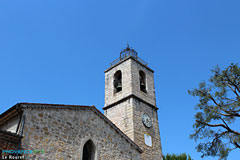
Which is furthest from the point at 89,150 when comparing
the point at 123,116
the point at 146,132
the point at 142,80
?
the point at 142,80

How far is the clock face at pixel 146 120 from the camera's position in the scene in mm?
16620

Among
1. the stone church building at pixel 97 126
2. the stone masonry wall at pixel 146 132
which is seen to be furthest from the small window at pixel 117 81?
the stone masonry wall at pixel 146 132

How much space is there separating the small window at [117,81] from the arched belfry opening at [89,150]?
6.91 m

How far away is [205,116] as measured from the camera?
43.1 feet

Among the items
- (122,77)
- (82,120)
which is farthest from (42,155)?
(122,77)

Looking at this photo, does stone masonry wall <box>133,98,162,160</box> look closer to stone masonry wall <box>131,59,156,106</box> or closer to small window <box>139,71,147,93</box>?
stone masonry wall <box>131,59,156,106</box>

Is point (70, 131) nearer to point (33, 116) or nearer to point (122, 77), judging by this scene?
point (33, 116)

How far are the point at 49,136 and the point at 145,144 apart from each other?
23.5 feet

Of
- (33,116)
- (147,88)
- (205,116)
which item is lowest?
(33,116)

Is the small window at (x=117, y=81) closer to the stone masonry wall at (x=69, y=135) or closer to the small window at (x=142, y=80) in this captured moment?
the small window at (x=142, y=80)

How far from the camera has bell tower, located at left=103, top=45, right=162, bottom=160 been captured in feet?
52.1

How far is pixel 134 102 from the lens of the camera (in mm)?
16719

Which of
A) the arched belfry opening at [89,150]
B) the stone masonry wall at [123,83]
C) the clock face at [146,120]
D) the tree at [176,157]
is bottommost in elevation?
the arched belfry opening at [89,150]

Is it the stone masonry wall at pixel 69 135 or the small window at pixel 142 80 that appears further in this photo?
the small window at pixel 142 80
